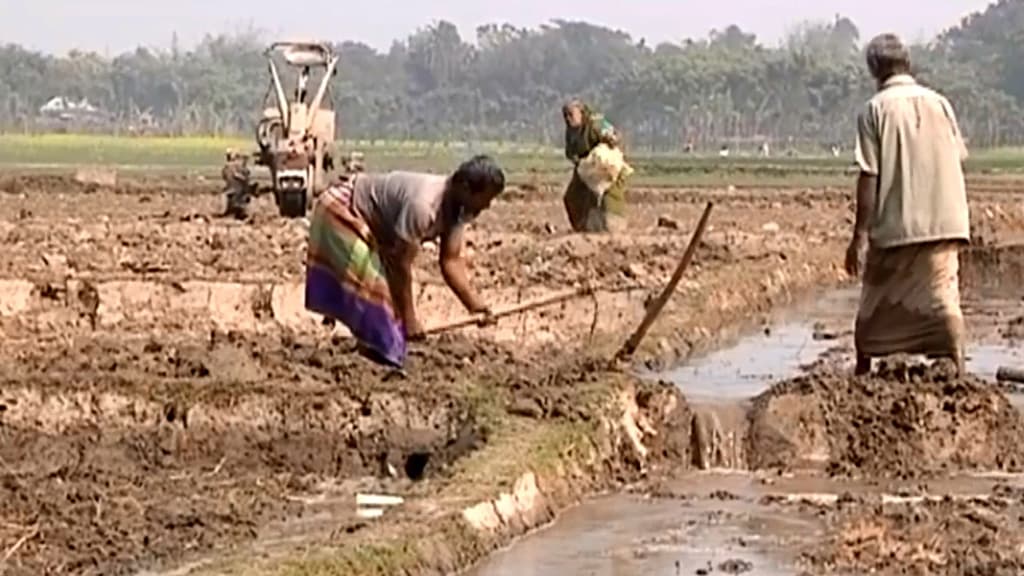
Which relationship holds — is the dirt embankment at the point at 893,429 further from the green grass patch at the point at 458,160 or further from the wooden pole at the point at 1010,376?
the green grass patch at the point at 458,160

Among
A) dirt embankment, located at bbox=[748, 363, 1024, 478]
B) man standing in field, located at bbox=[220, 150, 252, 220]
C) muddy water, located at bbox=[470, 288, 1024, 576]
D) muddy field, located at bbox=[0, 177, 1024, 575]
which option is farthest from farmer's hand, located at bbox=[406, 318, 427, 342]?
man standing in field, located at bbox=[220, 150, 252, 220]

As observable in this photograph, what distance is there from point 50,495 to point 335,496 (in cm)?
118

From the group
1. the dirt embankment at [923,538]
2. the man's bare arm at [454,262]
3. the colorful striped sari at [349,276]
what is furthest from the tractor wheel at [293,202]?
the dirt embankment at [923,538]

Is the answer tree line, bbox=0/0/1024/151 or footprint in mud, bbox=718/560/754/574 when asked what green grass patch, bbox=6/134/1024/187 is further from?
footprint in mud, bbox=718/560/754/574

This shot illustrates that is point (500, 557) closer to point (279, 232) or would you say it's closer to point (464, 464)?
point (464, 464)

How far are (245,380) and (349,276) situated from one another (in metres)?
0.96

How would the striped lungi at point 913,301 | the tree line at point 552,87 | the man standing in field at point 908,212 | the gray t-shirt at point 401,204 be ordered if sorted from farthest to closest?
the tree line at point 552,87 → the striped lungi at point 913,301 → the man standing in field at point 908,212 → the gray t-shirt at point 401,204

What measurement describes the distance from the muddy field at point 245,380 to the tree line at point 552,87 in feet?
209

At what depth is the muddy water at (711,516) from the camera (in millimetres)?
7590

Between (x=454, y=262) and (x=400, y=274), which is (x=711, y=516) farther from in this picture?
(x=400, y=274)

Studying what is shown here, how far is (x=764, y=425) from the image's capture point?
1035 centimetres

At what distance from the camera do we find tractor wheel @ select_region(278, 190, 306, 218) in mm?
25297

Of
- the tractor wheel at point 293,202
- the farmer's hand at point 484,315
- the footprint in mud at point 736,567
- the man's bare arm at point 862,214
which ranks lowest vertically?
the tractor wheel at point 293,202

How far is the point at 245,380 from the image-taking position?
34.8ft
